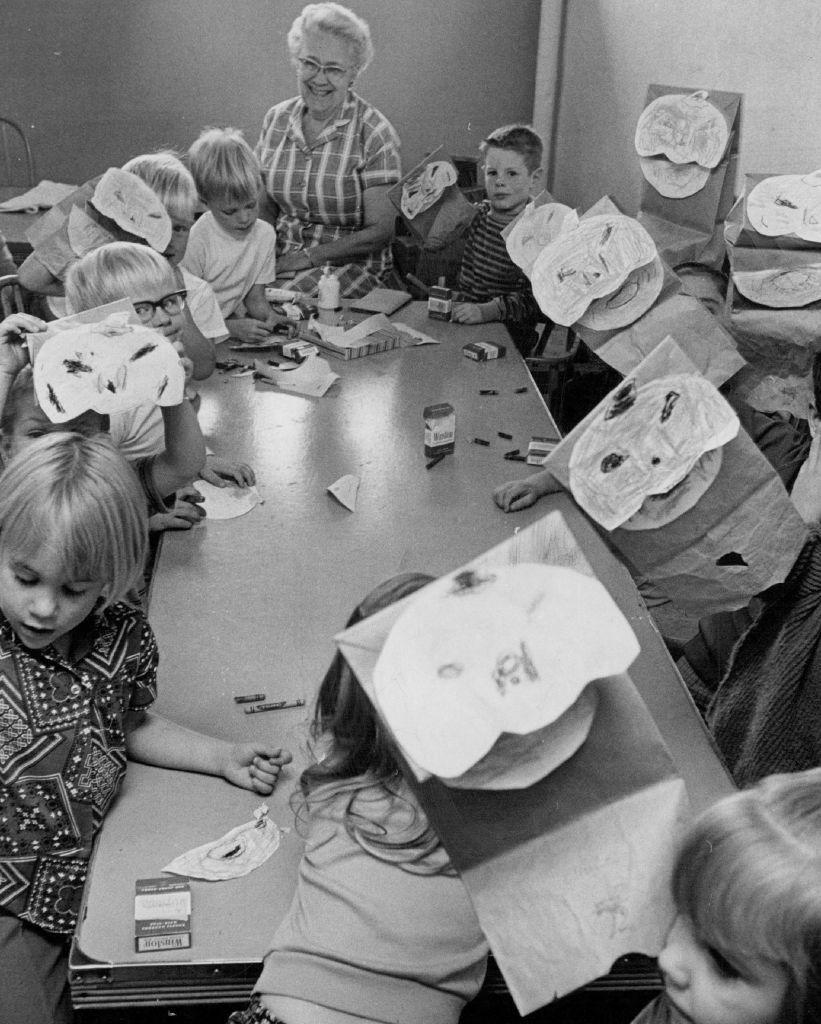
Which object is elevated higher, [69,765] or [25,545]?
[25,545]

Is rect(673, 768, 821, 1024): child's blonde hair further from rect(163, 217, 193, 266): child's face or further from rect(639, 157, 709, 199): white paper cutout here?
rect(163, 217, 193, 266): child's face

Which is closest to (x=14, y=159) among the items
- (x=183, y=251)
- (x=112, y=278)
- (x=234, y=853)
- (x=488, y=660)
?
(x=183, y=251)

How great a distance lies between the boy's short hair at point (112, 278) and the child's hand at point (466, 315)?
1.42 meters

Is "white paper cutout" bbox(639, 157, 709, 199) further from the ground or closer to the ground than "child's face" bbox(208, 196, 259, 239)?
further from the ground

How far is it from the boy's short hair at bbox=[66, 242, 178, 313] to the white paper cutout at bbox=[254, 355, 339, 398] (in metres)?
0.67

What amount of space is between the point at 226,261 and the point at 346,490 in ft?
4.52

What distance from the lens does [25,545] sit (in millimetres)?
1461

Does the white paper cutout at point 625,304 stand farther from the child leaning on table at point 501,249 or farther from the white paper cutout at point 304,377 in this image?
the child leaning on table at point 501,249

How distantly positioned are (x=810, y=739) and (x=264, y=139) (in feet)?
11.1

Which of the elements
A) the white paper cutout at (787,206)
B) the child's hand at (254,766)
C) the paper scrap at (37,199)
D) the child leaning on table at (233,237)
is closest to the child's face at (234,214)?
the child leaning on table at (233,237)

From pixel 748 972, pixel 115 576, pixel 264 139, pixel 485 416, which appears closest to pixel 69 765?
pixel 115 576

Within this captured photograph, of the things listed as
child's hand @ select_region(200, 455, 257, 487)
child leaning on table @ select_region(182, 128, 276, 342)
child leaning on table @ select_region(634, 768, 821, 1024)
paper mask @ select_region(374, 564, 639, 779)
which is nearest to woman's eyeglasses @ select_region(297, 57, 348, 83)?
child leaning on table @ select_region(182, 128, 276, 342)

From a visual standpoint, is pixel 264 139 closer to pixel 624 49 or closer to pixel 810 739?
pixel 624 49

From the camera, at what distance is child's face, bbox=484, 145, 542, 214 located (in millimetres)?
3545
